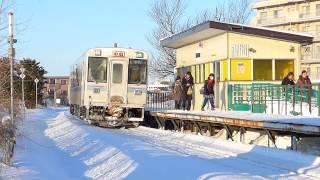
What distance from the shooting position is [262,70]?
24.3 m

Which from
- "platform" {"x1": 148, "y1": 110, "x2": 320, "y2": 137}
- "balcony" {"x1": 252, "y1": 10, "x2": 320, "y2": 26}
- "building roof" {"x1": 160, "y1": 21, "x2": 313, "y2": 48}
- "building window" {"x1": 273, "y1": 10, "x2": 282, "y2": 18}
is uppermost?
"building window" {"x1": 273, "y1": 10, "x2": 282, "y2": 18}

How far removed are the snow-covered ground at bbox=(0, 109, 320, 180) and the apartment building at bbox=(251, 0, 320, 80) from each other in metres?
59.0

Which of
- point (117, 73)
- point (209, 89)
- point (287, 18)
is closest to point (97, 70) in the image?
point (117, 73)

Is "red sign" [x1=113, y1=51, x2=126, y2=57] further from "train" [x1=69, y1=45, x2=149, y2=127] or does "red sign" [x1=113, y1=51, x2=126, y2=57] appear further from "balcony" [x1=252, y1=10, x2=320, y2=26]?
"balcony" [x1=252, y1=10, x2=320, y2=26]

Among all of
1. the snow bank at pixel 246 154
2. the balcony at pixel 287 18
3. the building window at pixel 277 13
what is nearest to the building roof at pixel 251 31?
the snow bank at pixel 246 154

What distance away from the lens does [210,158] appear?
13656mm

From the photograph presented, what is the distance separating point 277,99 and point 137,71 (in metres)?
8.04

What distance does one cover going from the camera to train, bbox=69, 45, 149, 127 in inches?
976

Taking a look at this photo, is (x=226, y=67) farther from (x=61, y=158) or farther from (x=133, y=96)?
(x=61, y=158)

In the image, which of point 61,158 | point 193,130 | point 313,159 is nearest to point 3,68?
point 61,158

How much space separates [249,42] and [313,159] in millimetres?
12013

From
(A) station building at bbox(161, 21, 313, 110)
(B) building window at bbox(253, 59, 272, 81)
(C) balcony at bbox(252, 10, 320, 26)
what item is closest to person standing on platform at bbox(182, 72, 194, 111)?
(A) station building at bbox(161, 21, 313, 110)

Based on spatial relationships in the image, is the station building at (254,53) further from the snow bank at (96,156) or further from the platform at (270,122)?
the snow bank at (96,156)

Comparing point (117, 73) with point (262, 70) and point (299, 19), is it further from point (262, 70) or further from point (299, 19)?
point (299, 19)
